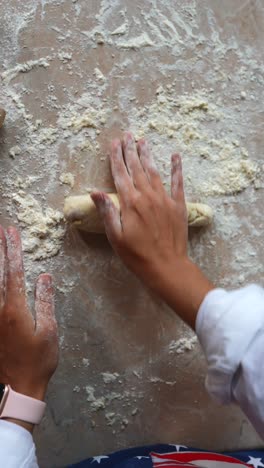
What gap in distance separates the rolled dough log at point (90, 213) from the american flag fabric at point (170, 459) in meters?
0.50

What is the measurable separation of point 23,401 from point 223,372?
0.37m

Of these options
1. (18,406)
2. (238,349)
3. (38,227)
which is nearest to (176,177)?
(38,227)

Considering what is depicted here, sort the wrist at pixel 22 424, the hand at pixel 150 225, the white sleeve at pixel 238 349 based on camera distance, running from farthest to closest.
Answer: the hand at pixel 150 225 → the wrist at pixel 22 424 → the white sleeve at pixel 238 349

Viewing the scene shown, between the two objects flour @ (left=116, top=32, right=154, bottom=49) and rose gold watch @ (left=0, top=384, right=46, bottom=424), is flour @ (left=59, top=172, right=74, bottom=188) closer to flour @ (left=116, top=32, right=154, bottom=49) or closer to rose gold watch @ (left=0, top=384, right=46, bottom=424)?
flour @ (left=116, top=32, right=154, bottom=49)

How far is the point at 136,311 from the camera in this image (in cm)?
112

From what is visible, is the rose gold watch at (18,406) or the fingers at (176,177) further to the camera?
the fingers at (176,177)

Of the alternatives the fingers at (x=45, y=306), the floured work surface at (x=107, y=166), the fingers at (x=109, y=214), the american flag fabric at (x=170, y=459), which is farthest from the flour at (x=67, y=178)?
the american flag fabric at (x=170, y=459)

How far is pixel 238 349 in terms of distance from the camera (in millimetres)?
777

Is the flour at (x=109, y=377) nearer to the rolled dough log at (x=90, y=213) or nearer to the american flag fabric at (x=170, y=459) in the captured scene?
the american flag fabric at (x=170, y=459)

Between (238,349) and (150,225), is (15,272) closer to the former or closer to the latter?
(150,225)

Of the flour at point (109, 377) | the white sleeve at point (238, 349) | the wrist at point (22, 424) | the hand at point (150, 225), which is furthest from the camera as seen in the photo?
the flour at point (109, 377)

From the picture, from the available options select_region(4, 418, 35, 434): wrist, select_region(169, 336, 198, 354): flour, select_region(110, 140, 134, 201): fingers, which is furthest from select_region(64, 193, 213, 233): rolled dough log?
select_region(4, 418, 35, 434): wrist

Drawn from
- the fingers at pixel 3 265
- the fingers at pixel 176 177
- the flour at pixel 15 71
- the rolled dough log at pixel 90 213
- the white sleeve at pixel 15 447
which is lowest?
the white sleeve at pixel 15 447

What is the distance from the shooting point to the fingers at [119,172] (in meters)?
1.05
